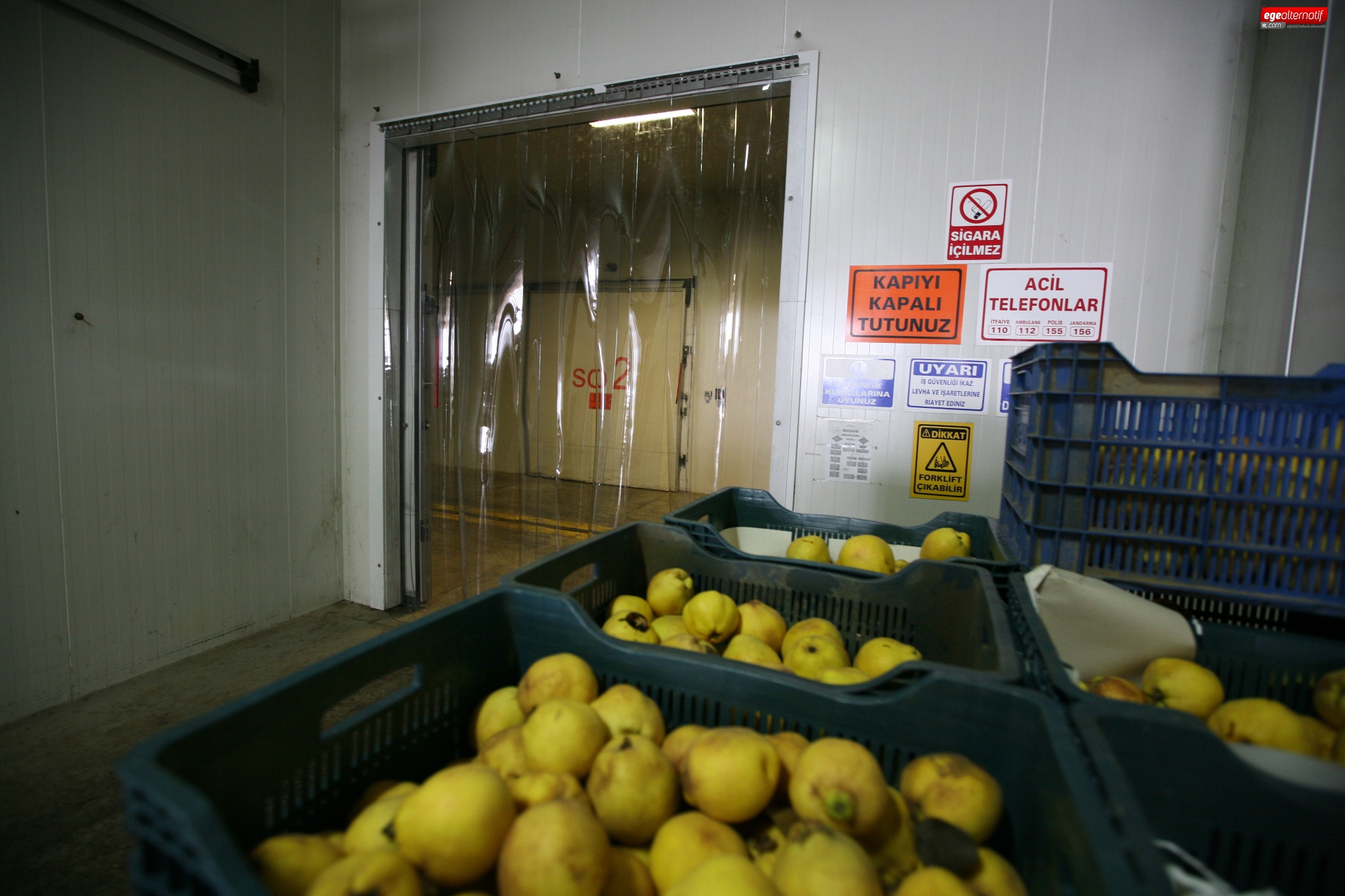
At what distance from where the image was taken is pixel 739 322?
2.60 meters

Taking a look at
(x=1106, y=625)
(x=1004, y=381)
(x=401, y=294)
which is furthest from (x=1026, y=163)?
(x=401, y=294)

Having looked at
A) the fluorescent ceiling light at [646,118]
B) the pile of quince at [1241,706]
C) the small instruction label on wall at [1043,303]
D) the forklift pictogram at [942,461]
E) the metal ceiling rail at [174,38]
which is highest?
the metal ceiling rail at [174,38]

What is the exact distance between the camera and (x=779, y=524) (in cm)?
171

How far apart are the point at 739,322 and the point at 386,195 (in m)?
1.91

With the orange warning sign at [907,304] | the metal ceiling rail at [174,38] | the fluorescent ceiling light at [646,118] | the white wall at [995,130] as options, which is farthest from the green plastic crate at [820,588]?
the metal ceiling rail at [174,38]

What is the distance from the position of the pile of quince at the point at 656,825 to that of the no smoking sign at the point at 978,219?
1.83m

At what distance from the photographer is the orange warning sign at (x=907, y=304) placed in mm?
2092

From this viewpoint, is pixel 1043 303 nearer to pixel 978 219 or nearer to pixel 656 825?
pixel 978 219

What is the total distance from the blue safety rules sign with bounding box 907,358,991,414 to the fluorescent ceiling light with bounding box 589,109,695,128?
4.78 feet

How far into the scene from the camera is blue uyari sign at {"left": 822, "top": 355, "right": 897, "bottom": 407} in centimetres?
219

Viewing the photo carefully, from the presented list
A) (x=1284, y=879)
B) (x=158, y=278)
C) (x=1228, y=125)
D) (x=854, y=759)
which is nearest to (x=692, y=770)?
(x=854, y=759)

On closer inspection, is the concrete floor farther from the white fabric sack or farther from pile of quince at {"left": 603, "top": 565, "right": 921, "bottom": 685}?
the white fabric sack

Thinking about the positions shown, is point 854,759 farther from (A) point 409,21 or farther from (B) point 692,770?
(A) point 409,21

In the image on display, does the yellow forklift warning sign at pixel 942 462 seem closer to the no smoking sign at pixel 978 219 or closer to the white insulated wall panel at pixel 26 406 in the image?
the no smoking sign at pixel 978 219
